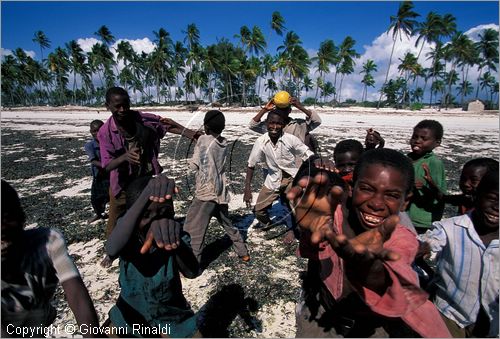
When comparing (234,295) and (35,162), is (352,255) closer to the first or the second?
(234,295)

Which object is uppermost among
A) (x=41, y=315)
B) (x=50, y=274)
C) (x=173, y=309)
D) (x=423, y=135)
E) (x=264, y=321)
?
(x=423, y=135)

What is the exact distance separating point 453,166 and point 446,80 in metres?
89.4

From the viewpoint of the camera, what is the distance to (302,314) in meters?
2.17

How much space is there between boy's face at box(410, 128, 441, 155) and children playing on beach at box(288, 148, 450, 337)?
2389mm

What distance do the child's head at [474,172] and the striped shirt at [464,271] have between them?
3.90 feet

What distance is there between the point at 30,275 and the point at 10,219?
427 mm

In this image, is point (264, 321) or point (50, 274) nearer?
point (50, 274)

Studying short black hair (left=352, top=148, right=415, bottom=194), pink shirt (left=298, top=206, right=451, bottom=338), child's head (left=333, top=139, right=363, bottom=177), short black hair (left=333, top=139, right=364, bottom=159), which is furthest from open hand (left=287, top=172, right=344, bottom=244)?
short black hair (left=333, top=139, right=364, bottom=159)

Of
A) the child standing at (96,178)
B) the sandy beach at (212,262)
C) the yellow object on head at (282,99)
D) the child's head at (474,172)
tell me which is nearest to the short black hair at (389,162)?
the child's head at (474,172)

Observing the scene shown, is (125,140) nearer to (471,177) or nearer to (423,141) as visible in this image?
(423,141)

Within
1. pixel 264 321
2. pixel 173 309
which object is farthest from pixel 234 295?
pixel 173 309

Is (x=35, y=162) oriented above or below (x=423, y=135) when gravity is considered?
below

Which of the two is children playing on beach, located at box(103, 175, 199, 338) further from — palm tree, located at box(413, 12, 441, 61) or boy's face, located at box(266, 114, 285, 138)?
palm tree, located at box(413, 12, 441, 61)

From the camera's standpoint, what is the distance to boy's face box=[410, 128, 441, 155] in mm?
3881
